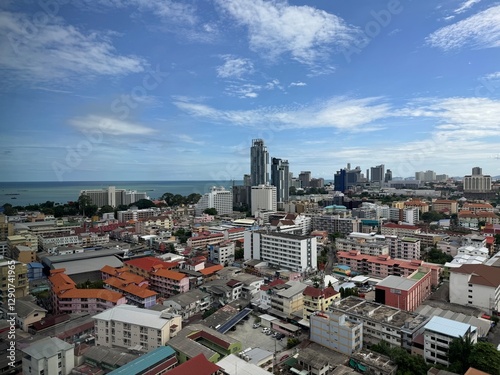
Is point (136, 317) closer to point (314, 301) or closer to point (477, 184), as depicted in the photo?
point (314, 301)

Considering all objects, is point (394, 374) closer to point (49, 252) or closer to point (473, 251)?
point (473, 251)

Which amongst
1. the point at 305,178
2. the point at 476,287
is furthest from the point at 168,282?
the point at 305,178

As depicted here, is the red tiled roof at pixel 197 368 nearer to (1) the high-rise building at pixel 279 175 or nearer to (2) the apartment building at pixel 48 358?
(2) the apartment building at pixel 48 358

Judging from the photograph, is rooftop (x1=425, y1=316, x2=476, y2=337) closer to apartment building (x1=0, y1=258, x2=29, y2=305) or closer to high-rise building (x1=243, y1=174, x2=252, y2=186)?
apartment building (x1=0, y1=258, x2=29, y2=305)

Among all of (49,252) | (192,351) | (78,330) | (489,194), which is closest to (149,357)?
(192,351)

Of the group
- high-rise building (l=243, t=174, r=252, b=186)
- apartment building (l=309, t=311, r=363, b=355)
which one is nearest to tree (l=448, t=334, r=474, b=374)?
apartment building (l=309, t=311, r=363, b=355)

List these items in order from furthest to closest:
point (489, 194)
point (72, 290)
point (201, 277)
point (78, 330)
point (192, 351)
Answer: point (489, 194) → point (201, 277) → point (72, 290) → point (78, 330) → point (192, 351)
